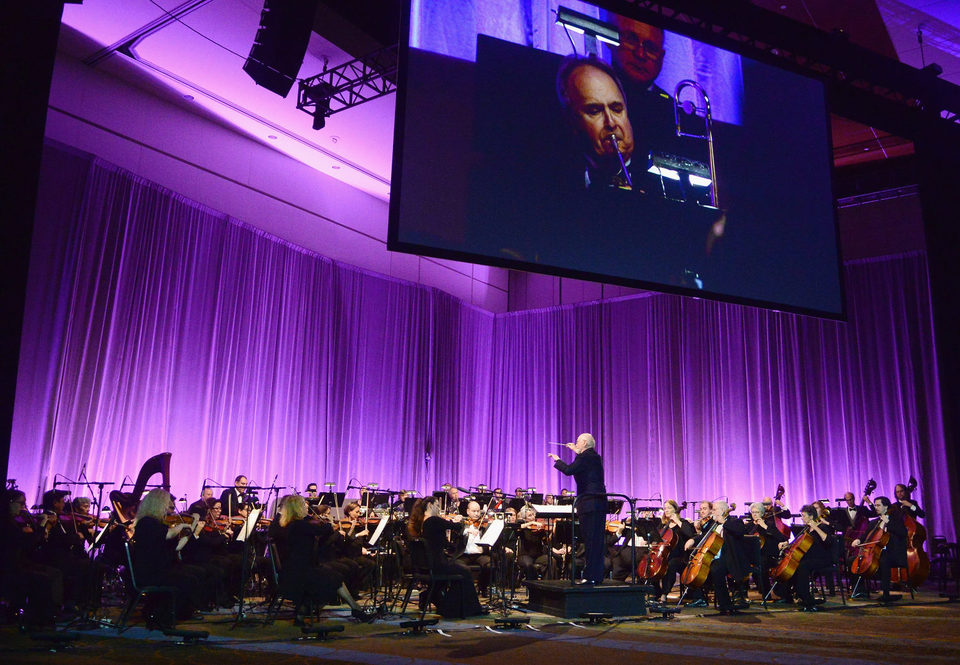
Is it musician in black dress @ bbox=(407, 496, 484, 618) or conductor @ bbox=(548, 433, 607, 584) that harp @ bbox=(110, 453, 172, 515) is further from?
conductor @ bbox=(548, 433, 607, 584)

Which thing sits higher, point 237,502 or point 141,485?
point 141,485

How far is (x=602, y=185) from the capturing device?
27.1 ft

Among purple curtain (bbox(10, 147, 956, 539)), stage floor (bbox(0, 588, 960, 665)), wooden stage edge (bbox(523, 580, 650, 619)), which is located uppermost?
purple curtain (bbox(10, 147, 956, 539))

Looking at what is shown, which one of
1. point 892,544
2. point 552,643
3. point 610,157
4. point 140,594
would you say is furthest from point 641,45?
point 140,594

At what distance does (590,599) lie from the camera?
291 inches

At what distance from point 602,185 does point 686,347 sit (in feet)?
30.0

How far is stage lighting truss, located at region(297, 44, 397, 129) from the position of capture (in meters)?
11.5

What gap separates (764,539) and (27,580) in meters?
7.99

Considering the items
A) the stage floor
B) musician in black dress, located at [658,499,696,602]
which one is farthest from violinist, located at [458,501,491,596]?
musician in black dress, located at [658,499,696,602]

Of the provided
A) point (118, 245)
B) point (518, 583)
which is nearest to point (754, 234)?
point (518, 583)

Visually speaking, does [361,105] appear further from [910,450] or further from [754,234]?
[910,450]

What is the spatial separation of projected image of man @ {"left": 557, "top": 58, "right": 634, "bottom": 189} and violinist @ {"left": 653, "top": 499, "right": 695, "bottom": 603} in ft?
13.0

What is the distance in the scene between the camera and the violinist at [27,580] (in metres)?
6.27

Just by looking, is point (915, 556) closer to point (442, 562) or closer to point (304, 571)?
point (442, 562)
